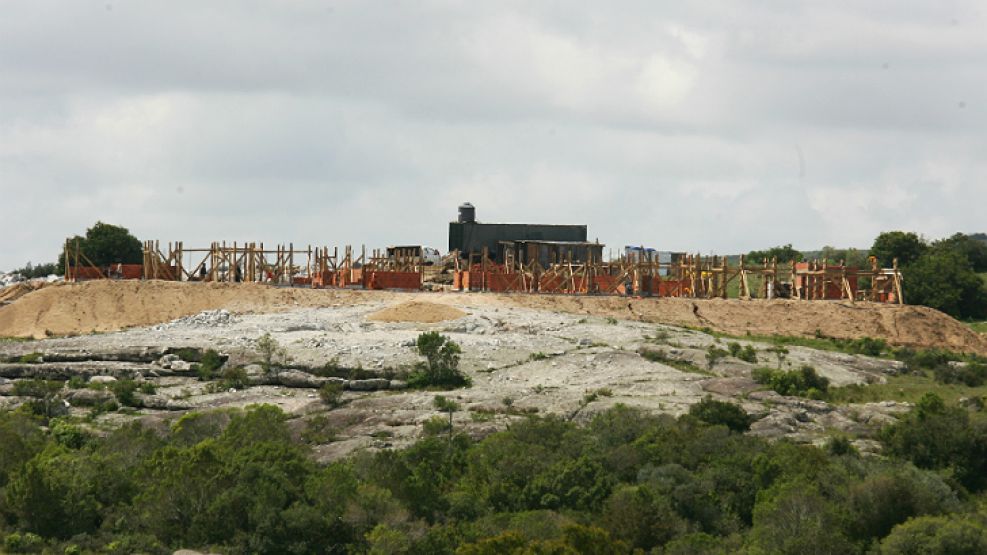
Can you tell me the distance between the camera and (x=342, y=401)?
49.4 meters

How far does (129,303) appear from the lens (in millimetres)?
72562

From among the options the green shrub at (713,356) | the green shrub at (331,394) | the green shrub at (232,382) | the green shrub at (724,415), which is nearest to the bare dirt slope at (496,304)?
the green shrub at (713,356)

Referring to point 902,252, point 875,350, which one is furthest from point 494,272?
point 902,252

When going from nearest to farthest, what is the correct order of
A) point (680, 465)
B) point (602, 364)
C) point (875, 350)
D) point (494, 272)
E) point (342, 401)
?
point (680, 465) → point (342, 401) → point (602, 364) → point (875, 350) → point (494, 272)

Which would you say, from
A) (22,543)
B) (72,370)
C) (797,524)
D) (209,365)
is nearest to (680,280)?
(209,365)

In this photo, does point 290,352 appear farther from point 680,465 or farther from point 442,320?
point 680,465

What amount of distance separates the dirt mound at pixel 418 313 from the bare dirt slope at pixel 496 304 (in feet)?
0.14

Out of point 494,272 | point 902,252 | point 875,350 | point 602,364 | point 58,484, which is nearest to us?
point 58,484

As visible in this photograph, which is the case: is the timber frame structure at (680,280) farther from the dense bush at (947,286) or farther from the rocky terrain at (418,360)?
the rocky terrain at (418,360)

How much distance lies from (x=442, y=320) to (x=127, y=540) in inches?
1156

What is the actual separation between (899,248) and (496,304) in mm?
38944

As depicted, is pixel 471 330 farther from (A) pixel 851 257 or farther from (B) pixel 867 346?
(A) pixel 851 257

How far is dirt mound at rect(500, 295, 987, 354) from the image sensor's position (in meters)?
66.4

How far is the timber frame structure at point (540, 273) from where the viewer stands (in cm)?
7269
